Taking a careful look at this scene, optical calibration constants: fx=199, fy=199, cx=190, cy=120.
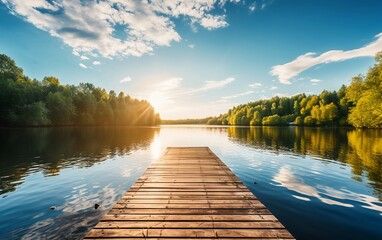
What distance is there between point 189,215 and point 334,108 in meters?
129

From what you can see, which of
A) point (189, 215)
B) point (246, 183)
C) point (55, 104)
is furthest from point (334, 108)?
point (55, 104)

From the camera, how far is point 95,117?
105 metres

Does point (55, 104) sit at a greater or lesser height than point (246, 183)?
greater

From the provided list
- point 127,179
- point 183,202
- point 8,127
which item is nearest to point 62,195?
point 127,179

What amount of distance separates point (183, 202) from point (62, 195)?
8.14 m

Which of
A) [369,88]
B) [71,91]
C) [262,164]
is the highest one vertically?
[71,91]

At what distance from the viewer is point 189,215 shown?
605 cm

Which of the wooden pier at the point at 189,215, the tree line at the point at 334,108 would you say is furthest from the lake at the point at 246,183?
the tree line at the point at 334,108

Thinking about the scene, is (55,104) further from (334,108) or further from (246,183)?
(334,108)

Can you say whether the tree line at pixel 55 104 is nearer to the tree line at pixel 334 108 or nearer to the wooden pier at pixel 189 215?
the wooden pier at pixel 189 215

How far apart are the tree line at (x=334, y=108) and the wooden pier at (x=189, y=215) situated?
53423 millimetres

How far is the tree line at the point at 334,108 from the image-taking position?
46.4 metres

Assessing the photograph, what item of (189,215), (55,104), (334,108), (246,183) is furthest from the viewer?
(334,108)

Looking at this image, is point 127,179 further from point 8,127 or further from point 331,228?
point 8,127
